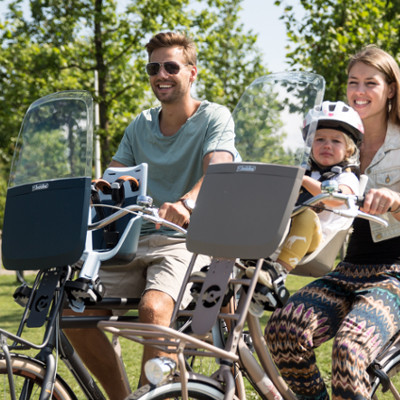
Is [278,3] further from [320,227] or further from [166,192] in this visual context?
[320,227]

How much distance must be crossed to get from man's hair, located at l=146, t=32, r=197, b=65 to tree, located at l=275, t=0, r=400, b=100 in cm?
907

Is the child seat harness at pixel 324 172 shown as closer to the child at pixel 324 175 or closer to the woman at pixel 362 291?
the child at pixel 324 175

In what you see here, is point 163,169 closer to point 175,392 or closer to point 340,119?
point 340,119

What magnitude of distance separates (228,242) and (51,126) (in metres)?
1.02

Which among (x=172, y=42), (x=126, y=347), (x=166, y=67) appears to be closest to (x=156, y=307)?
(x=166, y=67)

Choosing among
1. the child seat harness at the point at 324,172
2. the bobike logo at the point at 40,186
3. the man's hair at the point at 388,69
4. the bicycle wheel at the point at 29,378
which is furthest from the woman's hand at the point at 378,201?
the bicycle wheel at the point at 29,378

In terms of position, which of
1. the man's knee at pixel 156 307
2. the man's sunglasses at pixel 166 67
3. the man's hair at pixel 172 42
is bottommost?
the man's knee at pixel 156 307

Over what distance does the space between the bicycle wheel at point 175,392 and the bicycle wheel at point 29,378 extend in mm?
557

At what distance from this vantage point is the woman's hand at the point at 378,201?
284cm

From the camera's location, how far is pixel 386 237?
3416mm

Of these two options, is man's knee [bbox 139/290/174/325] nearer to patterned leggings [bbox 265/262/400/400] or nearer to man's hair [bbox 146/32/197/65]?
patterned leggings [bbox 265/262/400/400]

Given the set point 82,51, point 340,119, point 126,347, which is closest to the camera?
point 340,119

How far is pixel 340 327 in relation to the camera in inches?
124

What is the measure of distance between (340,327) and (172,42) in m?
1.82
